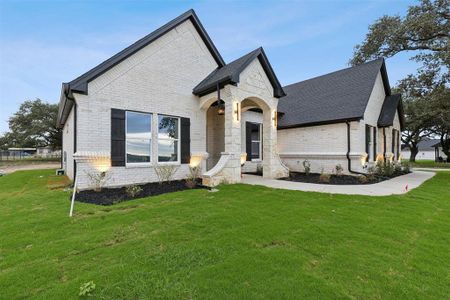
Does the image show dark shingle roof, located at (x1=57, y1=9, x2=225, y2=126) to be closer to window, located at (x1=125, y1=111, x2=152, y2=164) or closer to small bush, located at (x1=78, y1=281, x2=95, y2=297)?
window, located at (x1=125, y1=111, x2=152, y2=164)

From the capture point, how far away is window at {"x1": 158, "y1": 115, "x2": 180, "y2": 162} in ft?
29.6

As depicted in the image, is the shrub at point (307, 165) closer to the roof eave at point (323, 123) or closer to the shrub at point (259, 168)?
the roof eave at point (323, 123)

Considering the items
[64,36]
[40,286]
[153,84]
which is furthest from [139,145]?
[64,36]

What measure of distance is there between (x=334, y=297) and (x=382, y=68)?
16.1m

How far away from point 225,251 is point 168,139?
6903 mm

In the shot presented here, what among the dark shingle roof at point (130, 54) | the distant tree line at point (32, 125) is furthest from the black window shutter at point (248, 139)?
the distant tree line at point (32, 125)

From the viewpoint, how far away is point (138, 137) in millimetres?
8438

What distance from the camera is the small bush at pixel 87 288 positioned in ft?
7.05

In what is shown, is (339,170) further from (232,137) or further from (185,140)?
(185,140)

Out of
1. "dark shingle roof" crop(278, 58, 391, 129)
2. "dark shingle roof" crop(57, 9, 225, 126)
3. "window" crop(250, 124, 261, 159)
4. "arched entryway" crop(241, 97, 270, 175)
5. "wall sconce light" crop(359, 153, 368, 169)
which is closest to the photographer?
"dark shingle roof" crop(57, 9, 225, 126)

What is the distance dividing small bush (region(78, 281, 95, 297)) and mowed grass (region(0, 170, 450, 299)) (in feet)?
0.15

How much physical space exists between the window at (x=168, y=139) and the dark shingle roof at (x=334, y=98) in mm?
7759

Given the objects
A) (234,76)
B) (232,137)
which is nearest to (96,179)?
(232,137)

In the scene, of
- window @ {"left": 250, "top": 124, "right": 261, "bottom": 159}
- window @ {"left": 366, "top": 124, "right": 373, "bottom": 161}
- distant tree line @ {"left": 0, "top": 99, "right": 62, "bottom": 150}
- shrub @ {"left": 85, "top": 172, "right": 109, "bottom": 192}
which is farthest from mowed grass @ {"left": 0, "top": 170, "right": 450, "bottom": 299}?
distant tree line @ {"left": 0, "top": 99, "right": 62, "bottom": 150}
